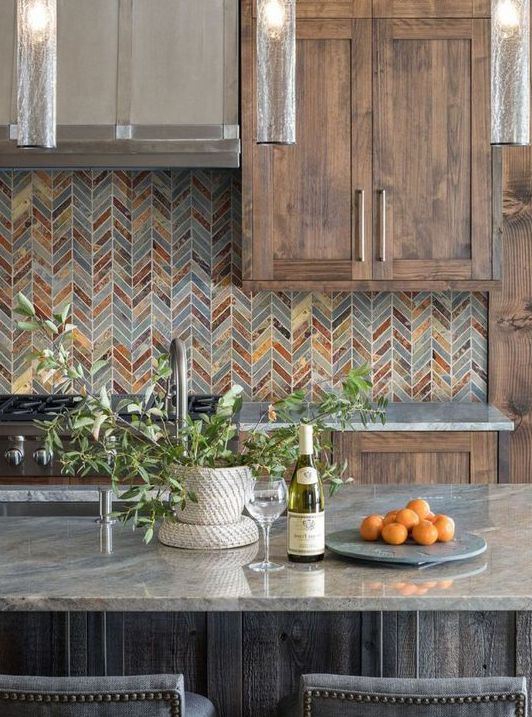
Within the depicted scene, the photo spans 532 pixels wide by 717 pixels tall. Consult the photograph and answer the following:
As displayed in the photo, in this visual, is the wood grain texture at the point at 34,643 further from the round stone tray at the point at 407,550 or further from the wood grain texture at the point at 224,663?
the round stone tray at the point at 407,550

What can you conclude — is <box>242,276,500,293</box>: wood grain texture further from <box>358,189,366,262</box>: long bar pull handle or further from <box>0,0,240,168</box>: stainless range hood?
<box>0,0,240,168</box>: stainless range hood

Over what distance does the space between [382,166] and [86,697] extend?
2.94 m

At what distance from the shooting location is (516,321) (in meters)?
4.56

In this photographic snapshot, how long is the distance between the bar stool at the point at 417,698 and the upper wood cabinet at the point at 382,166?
2656 millimetres

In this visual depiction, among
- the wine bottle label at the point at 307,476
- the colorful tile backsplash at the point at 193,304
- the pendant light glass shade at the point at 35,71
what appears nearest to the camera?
the pendant light glass shade at the point at 35,71

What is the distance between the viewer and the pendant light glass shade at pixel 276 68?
6.29 feet

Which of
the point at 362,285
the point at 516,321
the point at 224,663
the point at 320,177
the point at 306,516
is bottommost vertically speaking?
the point at 224,663

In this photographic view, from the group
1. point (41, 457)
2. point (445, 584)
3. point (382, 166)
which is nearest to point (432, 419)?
point (382, 166)

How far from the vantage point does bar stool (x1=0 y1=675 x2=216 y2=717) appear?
5.39ft

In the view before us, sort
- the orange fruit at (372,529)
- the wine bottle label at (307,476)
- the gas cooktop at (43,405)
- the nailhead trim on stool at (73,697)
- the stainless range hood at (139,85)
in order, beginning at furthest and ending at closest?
the stainless range hood at (139,85) < the gas cooktop at (43,405) < the orange fruit at (372,529) < the wine bottle label at (307,476) < the nailhead trim on stool at (73,697)

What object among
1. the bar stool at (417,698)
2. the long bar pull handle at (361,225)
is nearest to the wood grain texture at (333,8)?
the long bar pull handle at (361,225)

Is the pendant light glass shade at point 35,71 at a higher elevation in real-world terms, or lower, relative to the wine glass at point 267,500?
higher

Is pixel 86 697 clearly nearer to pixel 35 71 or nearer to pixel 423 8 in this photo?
pixel 35 71

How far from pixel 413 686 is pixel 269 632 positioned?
1.80 ft
